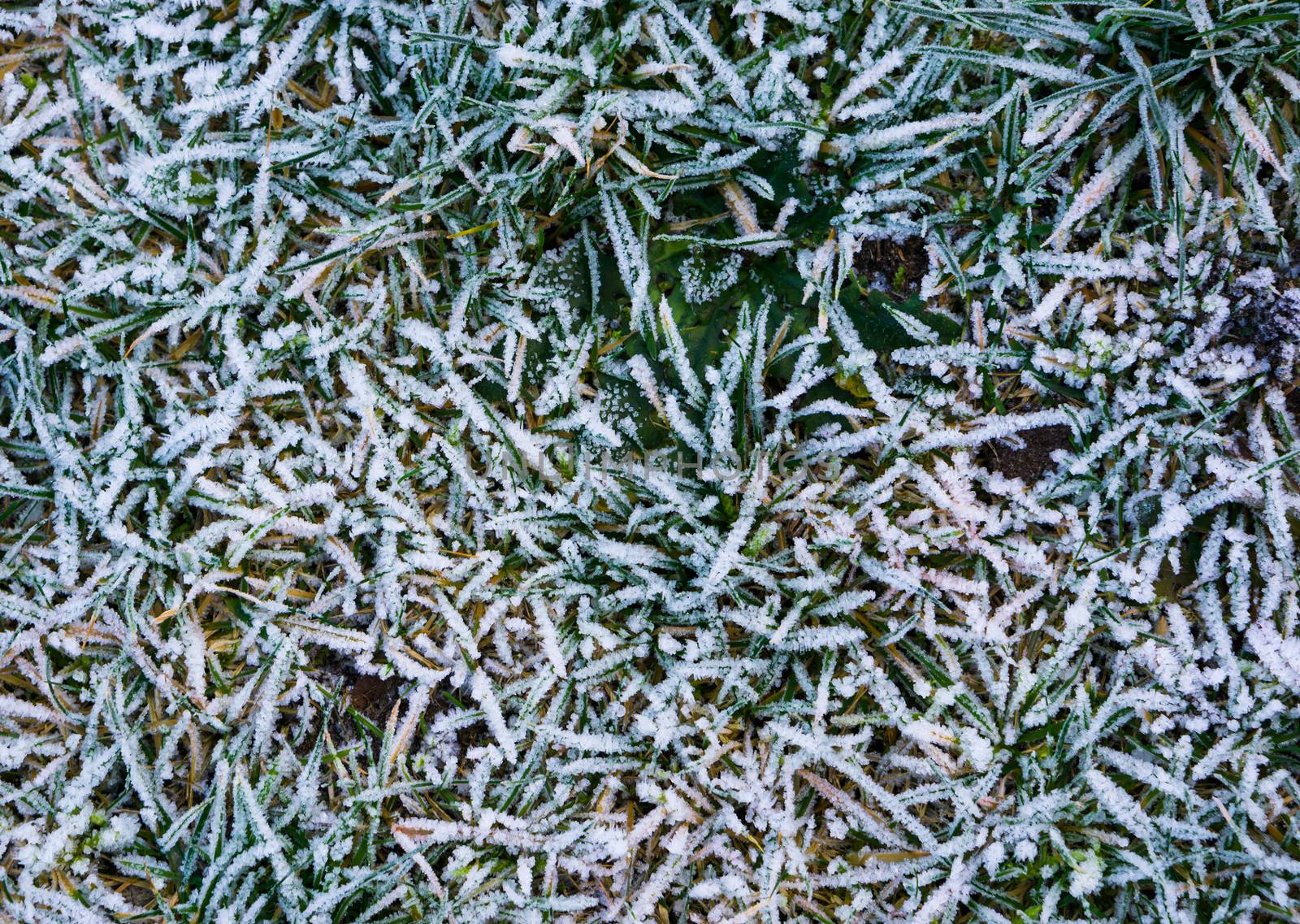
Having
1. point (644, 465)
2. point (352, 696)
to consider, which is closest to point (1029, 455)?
point (644, 465)

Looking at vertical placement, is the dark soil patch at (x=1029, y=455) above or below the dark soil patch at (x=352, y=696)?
above

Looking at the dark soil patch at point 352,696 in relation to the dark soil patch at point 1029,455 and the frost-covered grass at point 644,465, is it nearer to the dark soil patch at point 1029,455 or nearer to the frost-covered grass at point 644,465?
the frost-covered grass at point 644,465

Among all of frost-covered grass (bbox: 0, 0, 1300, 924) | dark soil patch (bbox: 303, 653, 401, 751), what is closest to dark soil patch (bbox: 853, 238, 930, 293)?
frost-covered grass (bbox: 0, 0, 1300, 924)

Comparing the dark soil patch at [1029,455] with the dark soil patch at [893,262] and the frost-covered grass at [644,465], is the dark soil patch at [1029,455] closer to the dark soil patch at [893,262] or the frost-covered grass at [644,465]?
the frost-covered grass at [644,465]

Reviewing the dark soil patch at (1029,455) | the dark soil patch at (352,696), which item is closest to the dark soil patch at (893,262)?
the dark soil patch at (1029,455)

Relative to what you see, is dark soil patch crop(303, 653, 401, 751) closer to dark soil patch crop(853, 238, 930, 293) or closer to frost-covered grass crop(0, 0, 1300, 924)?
frost-covered grass crop(0, 0, 1300, 924)

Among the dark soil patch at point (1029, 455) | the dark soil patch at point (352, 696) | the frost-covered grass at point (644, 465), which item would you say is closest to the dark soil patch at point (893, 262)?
the frost-covered grass at point (644, 465)

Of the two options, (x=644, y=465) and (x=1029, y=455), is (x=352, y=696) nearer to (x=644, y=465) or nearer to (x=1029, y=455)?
(x=644, y=465)

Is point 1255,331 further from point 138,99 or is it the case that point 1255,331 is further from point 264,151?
point 138,99
